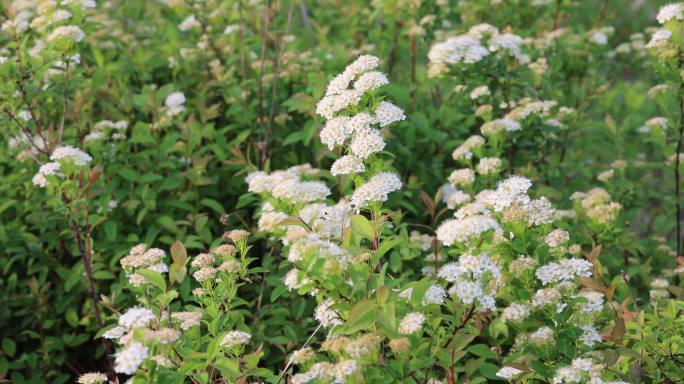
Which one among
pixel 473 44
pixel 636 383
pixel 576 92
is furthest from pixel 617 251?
pixel 636 383

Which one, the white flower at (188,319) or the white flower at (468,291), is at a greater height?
the white flower at (468,291)

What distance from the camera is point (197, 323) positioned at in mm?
2104

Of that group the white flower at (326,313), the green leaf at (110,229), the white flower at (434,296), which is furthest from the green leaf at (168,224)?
the white flower at (434,296)

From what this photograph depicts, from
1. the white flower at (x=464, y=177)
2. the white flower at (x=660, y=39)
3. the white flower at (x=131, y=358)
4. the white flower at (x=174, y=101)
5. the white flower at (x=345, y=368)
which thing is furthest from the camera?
the white flower at (x=174, y=101)

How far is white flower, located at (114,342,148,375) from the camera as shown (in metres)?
1.64

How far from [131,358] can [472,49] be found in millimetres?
2184

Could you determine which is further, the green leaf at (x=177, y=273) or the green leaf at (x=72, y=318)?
the green leaf at (x=72, y=318)

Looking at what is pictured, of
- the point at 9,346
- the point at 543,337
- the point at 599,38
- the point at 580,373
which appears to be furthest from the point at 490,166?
the point at 9,346

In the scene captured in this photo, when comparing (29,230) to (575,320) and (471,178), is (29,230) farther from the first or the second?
(575,320)

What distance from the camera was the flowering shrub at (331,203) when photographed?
2033mm

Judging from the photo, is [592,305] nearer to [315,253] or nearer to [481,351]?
[481,351]

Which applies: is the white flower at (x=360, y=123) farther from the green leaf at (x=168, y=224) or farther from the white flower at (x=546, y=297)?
the green leaf at (x=168, y=224)

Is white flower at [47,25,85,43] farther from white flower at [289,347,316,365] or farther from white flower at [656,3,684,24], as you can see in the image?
white flower at [656,3,684,24]

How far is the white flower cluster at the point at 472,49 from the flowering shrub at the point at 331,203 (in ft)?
0.04
